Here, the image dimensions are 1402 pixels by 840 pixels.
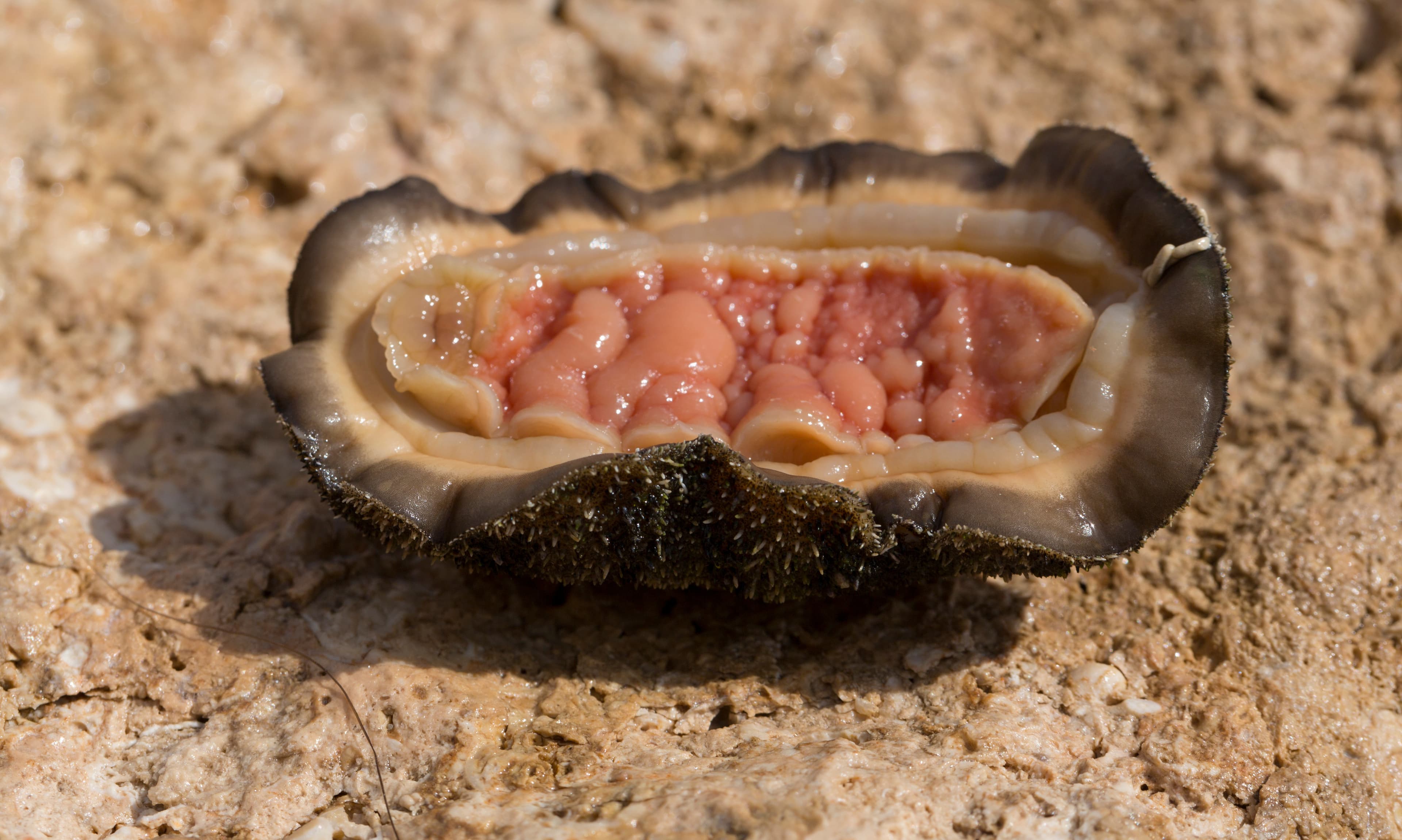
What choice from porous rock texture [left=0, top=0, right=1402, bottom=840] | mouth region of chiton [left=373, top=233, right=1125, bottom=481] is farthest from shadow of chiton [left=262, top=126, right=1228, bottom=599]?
porous rock texture [left=0, top=0, right=1402, bottom=840]

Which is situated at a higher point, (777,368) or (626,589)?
(777,368)

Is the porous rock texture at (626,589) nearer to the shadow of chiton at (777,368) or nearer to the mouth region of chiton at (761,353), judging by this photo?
the shadow of chiton at (777,368)

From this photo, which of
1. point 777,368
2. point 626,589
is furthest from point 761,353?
point 626,589

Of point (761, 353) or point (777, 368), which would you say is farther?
point (761, 353)

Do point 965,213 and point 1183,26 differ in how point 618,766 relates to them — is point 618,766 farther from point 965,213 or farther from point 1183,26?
point 1183,26

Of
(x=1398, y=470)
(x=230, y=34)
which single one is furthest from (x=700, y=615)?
(x=230, y=34)

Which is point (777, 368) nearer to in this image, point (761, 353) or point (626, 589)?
point (761, 353)

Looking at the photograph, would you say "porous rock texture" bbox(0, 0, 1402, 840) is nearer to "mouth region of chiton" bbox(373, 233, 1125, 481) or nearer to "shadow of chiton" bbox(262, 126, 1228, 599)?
"shadow of chiton" bbox(262, 126, 1228, 599)
